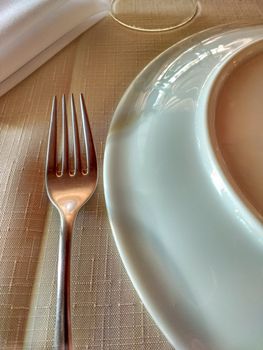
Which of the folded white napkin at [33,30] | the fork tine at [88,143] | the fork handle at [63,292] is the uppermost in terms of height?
the folded white napkin at [33,30]

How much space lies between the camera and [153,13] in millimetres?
554

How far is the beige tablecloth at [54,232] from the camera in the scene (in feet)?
0.87

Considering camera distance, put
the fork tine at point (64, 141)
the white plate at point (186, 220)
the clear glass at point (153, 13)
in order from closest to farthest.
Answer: the white plate at point (186, 220)
the fork tine at point (64, 141)
the clear glass at point (153, 13)

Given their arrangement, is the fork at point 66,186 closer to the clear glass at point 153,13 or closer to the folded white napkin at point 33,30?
the folded white napkin at point 33,30

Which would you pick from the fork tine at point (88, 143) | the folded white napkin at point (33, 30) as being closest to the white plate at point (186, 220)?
the fork tine at point (88, 143)

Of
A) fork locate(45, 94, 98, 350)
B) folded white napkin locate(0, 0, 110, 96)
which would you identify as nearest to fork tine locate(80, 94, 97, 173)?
fork locate(45, 94, 98, 350)

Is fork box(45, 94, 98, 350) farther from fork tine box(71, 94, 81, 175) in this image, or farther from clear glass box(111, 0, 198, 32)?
clear glass box(111, 0, 198, 32)

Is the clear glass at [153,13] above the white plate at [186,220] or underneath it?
above

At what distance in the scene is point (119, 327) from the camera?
267mm

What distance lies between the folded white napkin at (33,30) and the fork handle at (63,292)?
211mm

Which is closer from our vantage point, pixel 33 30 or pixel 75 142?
pixel 75 142

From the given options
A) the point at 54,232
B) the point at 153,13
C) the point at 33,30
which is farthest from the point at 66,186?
the point at 153,13

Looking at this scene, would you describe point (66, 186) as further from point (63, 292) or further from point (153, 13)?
point (153, 13)

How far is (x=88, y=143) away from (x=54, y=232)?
9 centimetres
